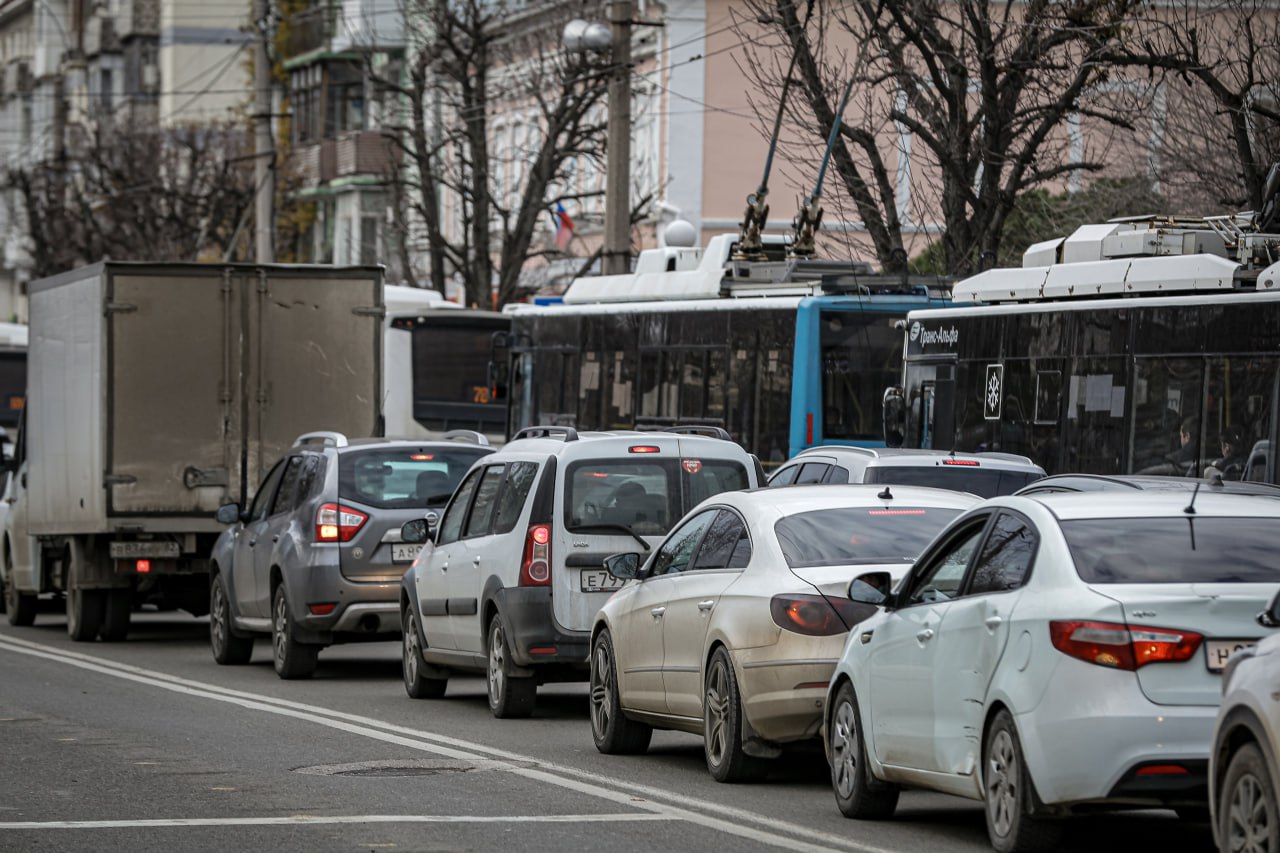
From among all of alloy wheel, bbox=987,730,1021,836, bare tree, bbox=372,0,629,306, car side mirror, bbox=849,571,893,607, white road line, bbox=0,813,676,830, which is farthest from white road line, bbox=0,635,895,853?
bare tree, bbox=372,0,629,306

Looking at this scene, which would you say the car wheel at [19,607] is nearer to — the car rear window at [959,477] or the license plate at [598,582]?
the license plate at [598,582]

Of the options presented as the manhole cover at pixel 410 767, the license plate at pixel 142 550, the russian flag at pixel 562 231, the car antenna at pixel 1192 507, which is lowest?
the manhole cover at pixel 410 767

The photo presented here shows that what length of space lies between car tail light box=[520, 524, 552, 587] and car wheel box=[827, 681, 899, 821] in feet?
14.1

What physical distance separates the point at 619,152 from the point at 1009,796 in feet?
70.3

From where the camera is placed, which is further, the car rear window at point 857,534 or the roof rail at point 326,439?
the roof rail at point 326,439

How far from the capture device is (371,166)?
62.8m

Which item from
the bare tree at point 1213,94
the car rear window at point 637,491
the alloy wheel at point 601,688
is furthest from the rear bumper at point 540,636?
the bare tree at point 1213,94

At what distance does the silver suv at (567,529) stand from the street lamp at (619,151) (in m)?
14.3

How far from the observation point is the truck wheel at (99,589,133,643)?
919 inches

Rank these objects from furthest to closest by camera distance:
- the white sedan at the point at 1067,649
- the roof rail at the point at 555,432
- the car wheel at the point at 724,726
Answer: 1. the roof rail at the point at 555,432
2. the car wheel at the point at 724,726
3. the white sedan at the point at 1067,649

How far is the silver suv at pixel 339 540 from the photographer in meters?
18.5

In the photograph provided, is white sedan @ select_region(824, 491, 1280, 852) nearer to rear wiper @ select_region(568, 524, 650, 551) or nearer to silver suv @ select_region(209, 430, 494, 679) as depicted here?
rear wiper @ select_region(568, 524, 650, 551)

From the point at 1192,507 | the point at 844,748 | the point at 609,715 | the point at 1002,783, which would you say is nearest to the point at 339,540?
the point at 609,715

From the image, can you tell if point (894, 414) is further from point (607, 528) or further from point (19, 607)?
point (19, 607)
